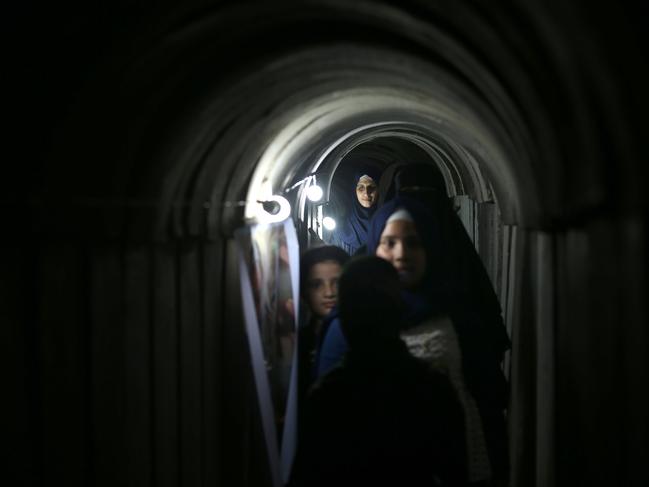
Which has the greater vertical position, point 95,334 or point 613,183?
point 613,183

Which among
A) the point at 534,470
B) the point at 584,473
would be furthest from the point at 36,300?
the point at 534,470

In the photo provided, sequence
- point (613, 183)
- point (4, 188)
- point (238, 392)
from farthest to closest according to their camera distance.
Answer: point (238, 392), point (4, 188), point (613, 183)

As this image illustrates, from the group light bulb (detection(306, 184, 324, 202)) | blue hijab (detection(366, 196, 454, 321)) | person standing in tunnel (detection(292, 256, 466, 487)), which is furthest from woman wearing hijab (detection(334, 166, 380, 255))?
person standing in tunnel (detection(292, 256, 466, 487))

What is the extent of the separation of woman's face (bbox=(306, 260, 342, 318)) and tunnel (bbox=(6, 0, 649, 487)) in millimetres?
1334

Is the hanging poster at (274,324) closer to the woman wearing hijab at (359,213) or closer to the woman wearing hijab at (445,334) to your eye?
the woman wearing hijab at (445,334)

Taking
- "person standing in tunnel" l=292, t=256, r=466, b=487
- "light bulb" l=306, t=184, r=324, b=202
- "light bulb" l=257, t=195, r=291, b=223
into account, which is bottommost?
"person standing in tunnel" l=292, t=256, r=466, b=487

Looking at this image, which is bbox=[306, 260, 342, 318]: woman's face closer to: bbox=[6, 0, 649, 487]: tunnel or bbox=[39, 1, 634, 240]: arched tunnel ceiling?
bbox=[6, 0, 649, 487]: tunnel

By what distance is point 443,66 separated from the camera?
3887mm

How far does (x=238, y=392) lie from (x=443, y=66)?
2.58 meters

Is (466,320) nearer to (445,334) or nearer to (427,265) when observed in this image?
(445,334)

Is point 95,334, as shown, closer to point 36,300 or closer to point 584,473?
point 36,300

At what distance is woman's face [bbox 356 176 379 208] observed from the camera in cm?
1338

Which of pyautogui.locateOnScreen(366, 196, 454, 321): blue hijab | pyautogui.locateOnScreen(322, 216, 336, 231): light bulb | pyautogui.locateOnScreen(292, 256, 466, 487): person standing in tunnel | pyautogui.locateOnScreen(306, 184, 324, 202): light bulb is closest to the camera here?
→ pyautogui.locateOnScreen(292, 256, 466, 487): person standing in tunnel

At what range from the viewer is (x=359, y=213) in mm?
13961
